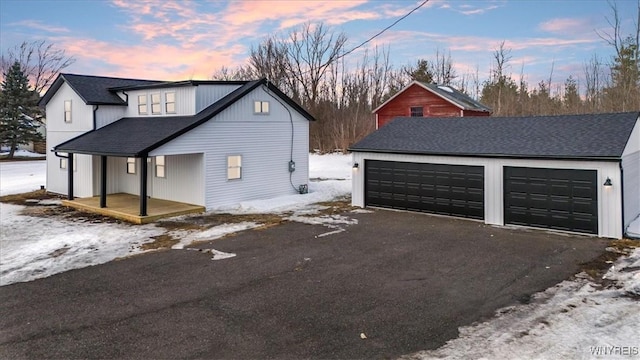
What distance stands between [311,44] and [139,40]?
937 inches

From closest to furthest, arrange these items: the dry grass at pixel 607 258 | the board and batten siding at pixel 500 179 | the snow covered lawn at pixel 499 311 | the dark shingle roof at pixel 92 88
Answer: the snow covered lawn at pixel 499 311 → the dry grass at pixel 607 258 → the board and batten siding at pixel 500 179 → the dark shingle roof at pixel 92 88

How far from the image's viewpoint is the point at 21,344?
5.42 metres

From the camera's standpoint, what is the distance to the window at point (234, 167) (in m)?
15.8

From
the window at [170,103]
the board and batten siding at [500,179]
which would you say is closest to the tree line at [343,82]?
the window at [170,103]

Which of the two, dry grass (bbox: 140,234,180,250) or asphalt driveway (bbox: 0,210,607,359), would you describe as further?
dry grass (bbox: 140,234,180,250)

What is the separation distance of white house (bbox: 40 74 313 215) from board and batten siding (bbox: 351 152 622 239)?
3.73 meters

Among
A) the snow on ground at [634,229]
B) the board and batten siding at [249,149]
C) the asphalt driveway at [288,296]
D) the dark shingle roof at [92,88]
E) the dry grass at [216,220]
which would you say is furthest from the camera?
the dark shingle roof at [92,88]

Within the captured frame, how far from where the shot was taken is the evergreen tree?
127 ft

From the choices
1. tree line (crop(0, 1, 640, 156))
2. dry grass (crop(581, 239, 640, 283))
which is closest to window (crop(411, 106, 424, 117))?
tree line (crop(0, 1, 640, 156))

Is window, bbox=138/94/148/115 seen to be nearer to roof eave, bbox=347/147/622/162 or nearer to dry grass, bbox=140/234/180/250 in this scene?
dry grass, bbox=140/234/180/250

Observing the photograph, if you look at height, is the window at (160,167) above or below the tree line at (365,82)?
below

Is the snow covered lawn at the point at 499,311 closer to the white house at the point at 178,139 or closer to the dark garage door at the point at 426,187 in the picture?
the white house at the point at 178,139

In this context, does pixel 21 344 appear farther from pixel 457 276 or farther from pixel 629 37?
pixel 629 37

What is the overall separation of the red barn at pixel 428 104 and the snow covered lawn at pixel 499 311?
13.0 meters
